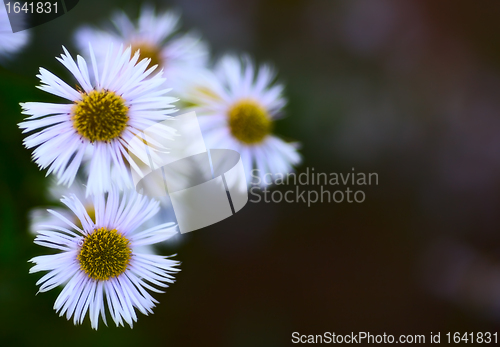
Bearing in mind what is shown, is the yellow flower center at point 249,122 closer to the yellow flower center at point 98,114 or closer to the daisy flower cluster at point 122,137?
the daisy flower cluster at point 122,137

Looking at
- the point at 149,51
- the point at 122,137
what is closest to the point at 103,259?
the point at 122,137

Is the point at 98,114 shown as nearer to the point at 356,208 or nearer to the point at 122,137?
the point at 122,137

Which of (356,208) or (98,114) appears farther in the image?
(356,208)

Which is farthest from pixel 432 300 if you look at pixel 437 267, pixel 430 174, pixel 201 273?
pixel 201 273

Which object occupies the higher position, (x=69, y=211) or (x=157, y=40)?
(x=157, y=40)

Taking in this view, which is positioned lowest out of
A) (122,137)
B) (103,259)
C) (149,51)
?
(103,259)

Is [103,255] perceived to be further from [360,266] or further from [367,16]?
[367,16]

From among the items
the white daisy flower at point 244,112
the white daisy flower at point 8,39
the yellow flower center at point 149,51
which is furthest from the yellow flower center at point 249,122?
the white daisy flower at point 8,39

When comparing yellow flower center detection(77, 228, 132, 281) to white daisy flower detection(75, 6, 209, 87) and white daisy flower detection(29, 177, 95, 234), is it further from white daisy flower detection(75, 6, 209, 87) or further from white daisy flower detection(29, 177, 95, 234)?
white daisy flower detection(75, 6, 209, 87)
